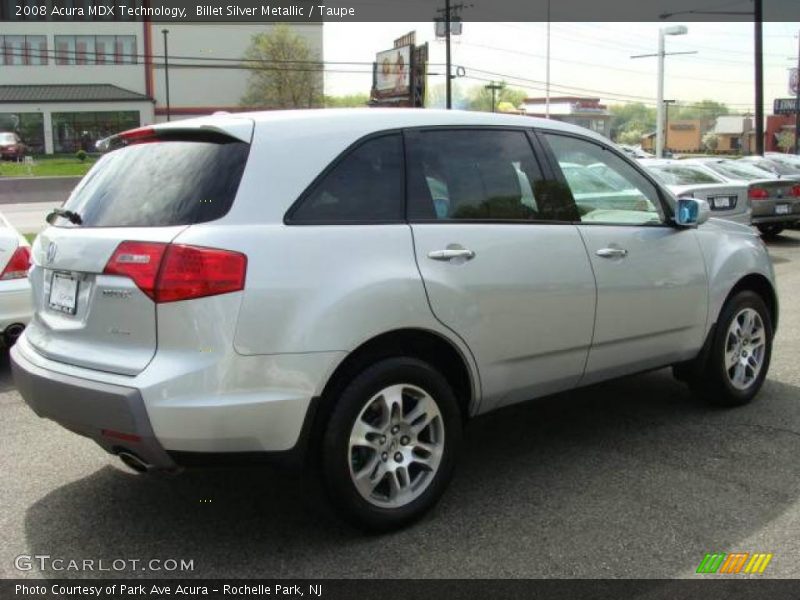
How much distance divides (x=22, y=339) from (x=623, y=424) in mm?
3425

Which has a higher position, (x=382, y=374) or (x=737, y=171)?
(x=737, y=171)

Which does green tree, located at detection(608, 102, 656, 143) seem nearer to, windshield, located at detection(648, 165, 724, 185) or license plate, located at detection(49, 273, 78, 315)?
windshield, located at detection(648, 165, 724, 185)

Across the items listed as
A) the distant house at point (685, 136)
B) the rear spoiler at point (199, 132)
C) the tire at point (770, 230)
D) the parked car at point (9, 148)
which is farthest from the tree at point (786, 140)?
the rear spoiler at point (199, 132)

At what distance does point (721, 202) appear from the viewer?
1240 cm

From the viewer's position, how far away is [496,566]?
10.6 feet

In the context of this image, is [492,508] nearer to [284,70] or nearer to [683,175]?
[683,175]

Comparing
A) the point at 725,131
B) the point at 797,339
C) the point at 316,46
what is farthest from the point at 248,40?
the point at 725,131

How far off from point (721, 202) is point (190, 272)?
11065mm

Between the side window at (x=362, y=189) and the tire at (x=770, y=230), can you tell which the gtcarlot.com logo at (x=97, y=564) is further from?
the tire at (x=770, y=230)

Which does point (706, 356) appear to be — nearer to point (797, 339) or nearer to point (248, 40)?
point (797, 339)

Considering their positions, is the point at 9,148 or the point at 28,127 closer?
the point at 9,148

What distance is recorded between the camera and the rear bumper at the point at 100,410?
9.86ft

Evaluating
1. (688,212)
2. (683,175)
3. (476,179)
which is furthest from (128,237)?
(683,175)

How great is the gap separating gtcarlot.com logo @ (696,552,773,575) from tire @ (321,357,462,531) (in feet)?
3.69
